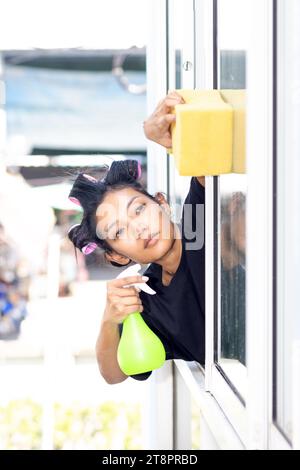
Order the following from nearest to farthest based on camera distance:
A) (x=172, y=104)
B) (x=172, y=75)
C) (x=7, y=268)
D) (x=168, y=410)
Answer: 1. (x=172, y=104)
2. (x=172, y=75)
3. (x=168, y=410)
4. (x=7, y=268)

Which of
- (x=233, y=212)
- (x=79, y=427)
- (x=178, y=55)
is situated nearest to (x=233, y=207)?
(x=233, y=212)

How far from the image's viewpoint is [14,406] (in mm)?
3141

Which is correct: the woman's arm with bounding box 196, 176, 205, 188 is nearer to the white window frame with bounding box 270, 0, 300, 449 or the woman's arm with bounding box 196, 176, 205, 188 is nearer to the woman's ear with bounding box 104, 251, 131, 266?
the woman's ear with bounding box 104, 251, 131, 266

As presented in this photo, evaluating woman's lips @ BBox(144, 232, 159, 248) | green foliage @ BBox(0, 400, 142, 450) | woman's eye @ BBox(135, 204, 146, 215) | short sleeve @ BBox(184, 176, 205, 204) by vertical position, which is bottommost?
green foliage @ BBox(0, 400, 142, 450)

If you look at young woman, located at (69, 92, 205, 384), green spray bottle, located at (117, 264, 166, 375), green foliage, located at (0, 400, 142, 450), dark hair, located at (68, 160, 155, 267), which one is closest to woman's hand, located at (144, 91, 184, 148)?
young woman, located at (69, 92, 205, 384)

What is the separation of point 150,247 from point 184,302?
0.17 m

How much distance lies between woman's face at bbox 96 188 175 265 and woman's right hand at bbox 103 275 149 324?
62mm

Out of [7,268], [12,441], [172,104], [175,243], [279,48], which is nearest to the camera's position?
[279,48]

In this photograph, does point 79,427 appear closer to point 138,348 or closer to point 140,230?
point 138,348

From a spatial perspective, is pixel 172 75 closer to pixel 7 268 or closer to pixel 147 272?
pixel 147 272

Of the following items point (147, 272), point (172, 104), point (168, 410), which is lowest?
point (168, 410)

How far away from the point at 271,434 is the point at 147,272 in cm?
60

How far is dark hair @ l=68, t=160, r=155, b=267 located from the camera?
1.40 meters
